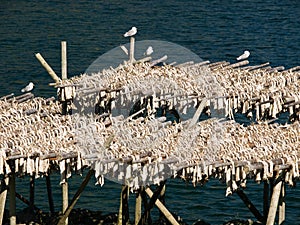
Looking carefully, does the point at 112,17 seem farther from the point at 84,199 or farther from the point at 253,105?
the point at 253,105

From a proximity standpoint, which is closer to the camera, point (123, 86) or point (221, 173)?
point (221, 173)

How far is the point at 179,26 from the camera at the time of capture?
47562mm

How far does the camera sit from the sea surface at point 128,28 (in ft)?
133

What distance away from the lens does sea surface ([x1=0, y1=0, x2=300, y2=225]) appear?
40425mm

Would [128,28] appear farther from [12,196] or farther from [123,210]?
[12,196]

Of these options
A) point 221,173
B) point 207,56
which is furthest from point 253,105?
point 207,56

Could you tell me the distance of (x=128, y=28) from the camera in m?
46.8

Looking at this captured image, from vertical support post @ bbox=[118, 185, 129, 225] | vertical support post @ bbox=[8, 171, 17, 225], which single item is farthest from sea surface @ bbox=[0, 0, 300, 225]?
vertical support post @ bbox=[8, 171, 17, 225]

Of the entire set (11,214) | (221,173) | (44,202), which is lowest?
(44,202)

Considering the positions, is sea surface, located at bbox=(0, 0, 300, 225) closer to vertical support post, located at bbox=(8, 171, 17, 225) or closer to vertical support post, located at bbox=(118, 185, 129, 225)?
vertical support post, located at bbox=(118, 185, 129, 225)

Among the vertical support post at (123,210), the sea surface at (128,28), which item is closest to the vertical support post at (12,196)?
the vertical support post at (123,210)

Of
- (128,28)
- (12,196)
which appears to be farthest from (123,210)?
(128,28)

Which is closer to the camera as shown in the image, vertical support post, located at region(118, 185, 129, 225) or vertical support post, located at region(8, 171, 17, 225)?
vertical support post, located at region(8, 171, 17, 225)

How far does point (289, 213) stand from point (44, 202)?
6.01m
